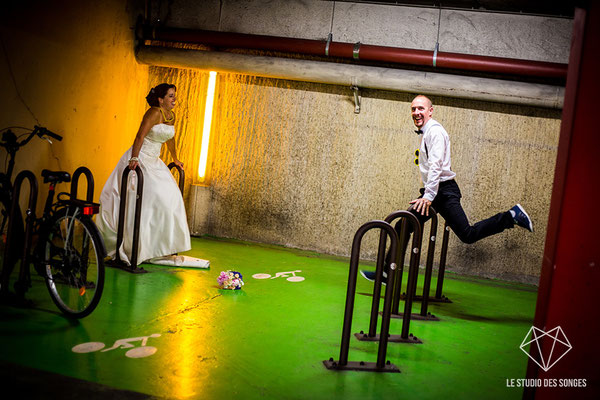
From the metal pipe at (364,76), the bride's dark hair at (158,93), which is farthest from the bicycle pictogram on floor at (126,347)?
the metal pipe at (364,76)

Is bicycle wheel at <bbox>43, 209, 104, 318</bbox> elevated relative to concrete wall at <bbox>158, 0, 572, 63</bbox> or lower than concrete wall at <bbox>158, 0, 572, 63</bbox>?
lower

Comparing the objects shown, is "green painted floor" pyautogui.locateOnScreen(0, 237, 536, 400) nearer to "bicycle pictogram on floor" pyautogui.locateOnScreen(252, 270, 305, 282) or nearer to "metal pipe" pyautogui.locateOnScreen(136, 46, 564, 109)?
"bicycle pictogram on floor" pyautogui.locateOnScreen(252, 270, 305, 282)

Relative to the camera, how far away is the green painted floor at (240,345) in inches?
126

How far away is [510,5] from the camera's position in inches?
302

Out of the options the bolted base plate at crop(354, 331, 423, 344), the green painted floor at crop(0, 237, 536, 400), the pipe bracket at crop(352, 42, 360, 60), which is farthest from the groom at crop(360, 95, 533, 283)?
the pipe bracket at crop(352, 42, 360, 60)

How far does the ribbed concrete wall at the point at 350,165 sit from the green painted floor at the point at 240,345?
2221 millimetres

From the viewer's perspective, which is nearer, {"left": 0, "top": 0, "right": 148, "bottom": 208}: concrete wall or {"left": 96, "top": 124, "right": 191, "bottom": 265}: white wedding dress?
{"left": 96, "top": 124, "right": 191, "bottom": 265}: white wedding dress

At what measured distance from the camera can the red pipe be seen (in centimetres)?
754

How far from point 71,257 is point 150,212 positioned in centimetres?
203

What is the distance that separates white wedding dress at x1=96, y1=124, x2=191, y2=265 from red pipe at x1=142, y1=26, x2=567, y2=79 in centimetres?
260

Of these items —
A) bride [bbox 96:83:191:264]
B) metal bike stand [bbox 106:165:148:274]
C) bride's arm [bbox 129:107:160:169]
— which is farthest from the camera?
bride [bbox 96:83:191:264]

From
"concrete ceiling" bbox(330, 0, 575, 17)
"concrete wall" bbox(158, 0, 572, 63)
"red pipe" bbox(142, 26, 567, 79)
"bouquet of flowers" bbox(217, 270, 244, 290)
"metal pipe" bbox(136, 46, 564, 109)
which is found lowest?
"bouquet of flowers" bbox(217, 270, 244, 290)

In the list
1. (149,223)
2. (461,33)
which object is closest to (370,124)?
(461,33)

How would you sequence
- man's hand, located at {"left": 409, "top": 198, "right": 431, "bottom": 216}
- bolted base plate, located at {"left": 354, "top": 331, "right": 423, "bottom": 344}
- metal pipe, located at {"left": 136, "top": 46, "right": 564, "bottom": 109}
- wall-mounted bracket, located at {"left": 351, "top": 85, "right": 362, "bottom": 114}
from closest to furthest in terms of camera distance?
bolted base plate, located at {"left": 354, "top": 331, "right": 423, "bottom": 344}
man's hand, located at {"left": 409, "top": 198, "right": 431, "bottom": 216}
metal pipe, located at {"left": 136, "top": 46, "right": 564, "bottom": 109}
wall-mounted bracket, located at {"left": 351, "top": 85, "right": 362, "bottom": 114}
